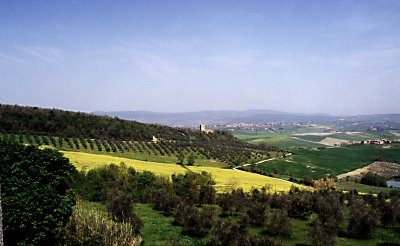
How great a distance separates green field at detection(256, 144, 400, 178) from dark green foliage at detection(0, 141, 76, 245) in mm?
89011

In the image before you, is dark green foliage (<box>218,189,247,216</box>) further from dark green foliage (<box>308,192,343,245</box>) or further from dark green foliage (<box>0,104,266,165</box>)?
dark green foliage (<box>0,104,266,165</box>)

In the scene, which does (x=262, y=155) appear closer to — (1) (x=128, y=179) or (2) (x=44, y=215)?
(1) (x=128, y=179)

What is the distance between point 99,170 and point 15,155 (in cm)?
3441

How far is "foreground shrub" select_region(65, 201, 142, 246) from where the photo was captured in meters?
23.8

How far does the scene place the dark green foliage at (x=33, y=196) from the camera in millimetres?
22664

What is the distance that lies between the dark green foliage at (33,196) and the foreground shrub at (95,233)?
1.26 metres

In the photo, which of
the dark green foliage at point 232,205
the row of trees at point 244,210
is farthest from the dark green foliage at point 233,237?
the dark green foliage at point 232,205

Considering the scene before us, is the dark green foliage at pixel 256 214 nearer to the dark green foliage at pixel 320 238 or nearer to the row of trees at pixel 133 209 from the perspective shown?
the row of trees at pixel 133 209

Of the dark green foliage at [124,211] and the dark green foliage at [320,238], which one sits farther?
the dark green foliage at [124,211]

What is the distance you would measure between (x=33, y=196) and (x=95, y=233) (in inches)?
209

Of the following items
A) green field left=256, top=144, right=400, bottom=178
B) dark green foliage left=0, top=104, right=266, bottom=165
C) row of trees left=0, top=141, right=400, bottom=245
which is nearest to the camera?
row of trees left=0, top=141, right=400, bottom=245

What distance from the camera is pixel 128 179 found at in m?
59.1

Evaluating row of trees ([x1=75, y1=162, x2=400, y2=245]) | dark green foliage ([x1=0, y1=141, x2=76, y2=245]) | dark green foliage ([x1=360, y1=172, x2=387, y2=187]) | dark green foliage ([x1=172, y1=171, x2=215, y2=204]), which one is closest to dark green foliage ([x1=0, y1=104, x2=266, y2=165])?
dark green foliage ([x1=172, y1=171, x2=215, y2=204])

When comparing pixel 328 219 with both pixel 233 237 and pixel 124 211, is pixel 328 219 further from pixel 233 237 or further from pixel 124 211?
pixel 124 211
